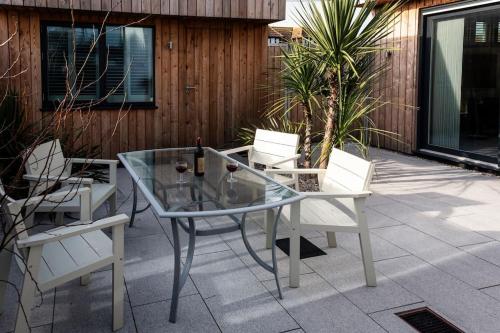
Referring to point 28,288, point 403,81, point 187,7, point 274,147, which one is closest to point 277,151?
point 274,147

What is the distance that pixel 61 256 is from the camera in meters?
2.60

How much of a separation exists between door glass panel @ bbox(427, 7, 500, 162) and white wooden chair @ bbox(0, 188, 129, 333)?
555 centimetres

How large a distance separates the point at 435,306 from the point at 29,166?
2.80m

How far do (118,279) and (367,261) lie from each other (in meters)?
1.44

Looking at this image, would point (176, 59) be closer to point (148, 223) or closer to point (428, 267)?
point (148, 223)

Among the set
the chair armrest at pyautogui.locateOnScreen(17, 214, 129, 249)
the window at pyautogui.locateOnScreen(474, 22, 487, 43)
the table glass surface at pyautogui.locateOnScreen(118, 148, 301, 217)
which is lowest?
the chair armrest at pyautogui.locateOnScreen(17, 214, 129, 249)

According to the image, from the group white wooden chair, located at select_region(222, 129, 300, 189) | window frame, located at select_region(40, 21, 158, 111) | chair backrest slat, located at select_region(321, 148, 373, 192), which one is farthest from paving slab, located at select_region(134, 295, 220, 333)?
window frame, located at select_region(40, 21, 158, 111)

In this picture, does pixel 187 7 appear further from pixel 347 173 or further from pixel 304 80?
pixel 347 173

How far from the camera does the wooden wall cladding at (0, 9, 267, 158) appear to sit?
7.29m

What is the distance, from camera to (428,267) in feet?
11.1

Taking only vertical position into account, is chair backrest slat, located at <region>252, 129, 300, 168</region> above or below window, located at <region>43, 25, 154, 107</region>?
below

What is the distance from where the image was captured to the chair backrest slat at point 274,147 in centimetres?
456

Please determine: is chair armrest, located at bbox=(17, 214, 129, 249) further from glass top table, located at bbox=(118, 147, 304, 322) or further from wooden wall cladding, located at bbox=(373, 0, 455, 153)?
wooden wall cladding, located at bbox=(373, 0, 455, 153)

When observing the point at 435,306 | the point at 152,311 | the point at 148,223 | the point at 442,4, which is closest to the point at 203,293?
the point at 152,311
